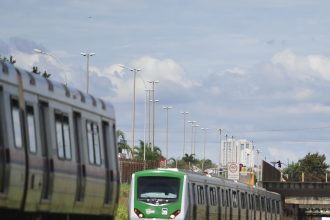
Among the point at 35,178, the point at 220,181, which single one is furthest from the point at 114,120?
the point at 220,181

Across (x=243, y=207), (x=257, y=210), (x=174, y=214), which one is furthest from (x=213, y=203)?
(x=257, y=210)

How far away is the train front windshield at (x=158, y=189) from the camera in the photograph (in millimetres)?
47625

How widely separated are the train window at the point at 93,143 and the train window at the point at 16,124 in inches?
210

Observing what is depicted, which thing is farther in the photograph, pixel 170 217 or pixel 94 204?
pixel 170 217

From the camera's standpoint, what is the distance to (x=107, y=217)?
1129 inches

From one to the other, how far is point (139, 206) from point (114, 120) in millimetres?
18442

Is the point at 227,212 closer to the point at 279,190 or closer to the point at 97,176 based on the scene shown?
the point at 97,176

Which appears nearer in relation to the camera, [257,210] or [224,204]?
[224,204]

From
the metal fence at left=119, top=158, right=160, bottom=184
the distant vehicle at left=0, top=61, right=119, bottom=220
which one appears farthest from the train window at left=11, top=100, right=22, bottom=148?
the metal fence at left=119, top=158, right=160, bottom=184

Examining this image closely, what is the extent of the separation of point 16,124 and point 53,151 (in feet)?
7.75

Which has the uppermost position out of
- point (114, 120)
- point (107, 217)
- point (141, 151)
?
point (141, 151)

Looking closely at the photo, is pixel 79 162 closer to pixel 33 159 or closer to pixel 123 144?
pixel 33 159

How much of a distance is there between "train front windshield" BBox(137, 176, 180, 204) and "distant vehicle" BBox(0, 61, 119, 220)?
1842cm

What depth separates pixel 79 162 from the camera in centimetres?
2508
